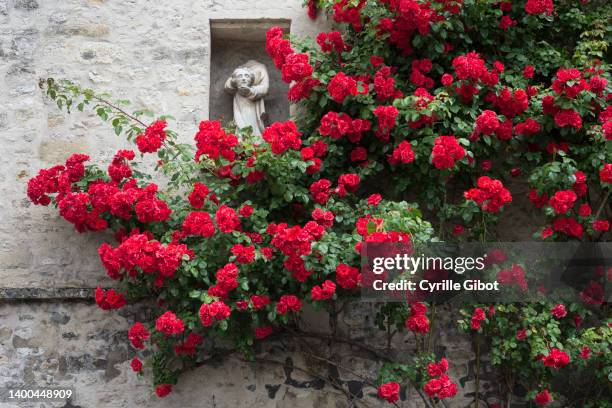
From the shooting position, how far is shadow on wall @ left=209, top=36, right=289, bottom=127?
588cm

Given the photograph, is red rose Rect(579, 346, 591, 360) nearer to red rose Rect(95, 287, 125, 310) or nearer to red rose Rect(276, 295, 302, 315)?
red rose Rect(276, 295, 302, 315)

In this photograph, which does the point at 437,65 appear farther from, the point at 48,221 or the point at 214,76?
the point at 48,221

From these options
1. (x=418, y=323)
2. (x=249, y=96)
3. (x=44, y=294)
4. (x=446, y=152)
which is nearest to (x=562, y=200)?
(x=446, y=152)

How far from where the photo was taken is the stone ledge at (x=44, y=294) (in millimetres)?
5211

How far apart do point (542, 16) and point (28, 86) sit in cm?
357

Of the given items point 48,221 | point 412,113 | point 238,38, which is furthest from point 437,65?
point 48,221

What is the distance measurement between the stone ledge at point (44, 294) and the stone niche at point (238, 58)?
5.08 feet

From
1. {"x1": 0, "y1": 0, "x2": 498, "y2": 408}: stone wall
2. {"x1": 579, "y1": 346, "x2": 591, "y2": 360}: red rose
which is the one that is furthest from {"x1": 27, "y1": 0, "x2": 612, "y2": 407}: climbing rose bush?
{"x1": 0, "y1": 0, "x2": 498, "y2": 408}: stone wall

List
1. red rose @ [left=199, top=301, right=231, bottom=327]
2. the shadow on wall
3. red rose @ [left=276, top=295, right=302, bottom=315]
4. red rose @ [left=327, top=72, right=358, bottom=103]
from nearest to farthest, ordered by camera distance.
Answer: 1. red rose @ [left=199, top=301, right=231, bottom=327]
2. red rose @ [left=276, top=295, right=302, bottom=315]
3. red rose @ [left=327, top=72, right=358, bottom=103]
4. the shadow on wall

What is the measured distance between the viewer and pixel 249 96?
18.7ft

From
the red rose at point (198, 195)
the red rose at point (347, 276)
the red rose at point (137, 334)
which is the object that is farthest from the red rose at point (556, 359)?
the red rose at point (137, 334)

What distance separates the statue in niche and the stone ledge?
1.53 metres

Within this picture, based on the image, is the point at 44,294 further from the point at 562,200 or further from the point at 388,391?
the point at 562,200

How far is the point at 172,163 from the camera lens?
5133 millimetres
